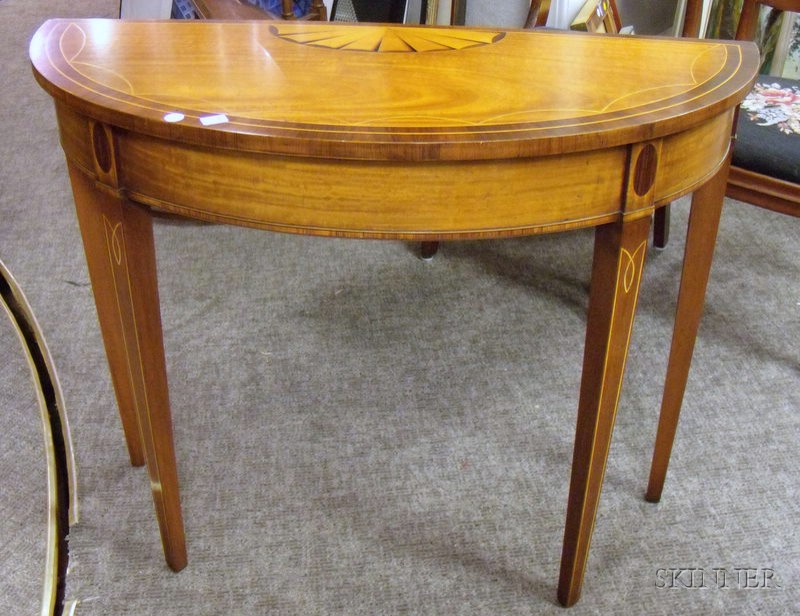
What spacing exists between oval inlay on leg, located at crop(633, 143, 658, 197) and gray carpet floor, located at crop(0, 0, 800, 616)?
0.59 m

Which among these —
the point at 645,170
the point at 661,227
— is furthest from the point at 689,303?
the point at 661,227

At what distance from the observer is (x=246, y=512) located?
1246 mm

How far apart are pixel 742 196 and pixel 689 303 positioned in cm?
37

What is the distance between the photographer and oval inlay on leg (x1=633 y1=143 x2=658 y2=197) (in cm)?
80

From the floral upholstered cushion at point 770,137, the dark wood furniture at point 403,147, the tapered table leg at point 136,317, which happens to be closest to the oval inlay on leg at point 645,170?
the dark wood furniture at point 403,147

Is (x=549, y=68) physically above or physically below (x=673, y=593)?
above

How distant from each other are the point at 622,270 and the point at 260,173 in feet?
1.24

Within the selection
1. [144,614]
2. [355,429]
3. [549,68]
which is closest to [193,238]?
[355,429]

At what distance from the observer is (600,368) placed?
0.92 m

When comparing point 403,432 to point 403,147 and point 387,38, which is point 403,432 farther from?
point 403,147

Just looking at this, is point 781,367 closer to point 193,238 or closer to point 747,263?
point 747,263

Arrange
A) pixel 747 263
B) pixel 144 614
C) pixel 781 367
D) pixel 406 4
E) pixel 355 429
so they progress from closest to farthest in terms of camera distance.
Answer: pixel 144 614 → pixel 355 429 → pixel 781 367 → pixel 747 263 → pixel 406 4

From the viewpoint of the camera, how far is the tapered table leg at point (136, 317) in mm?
919

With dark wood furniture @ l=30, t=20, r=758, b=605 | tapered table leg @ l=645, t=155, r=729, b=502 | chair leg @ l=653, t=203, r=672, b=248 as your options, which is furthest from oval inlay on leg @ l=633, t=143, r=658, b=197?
chair leg @ l=653, t=203, r=672, b=248
